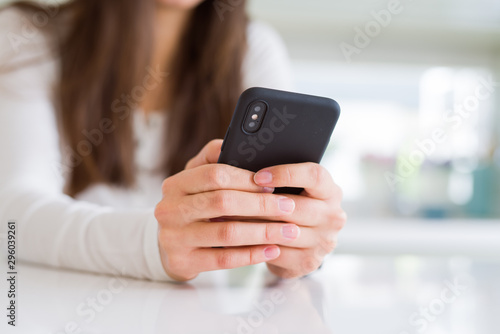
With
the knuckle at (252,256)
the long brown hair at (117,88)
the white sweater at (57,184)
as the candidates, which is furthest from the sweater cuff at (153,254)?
the long brown hair at (117,88)

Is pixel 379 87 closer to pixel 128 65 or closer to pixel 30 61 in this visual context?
pixel 128 65

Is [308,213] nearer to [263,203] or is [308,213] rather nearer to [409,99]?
[263,203]

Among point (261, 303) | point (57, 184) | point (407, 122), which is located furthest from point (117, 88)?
point (407, 122)

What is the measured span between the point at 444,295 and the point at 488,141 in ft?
8.41

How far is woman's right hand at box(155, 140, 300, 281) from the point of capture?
1.48 ft

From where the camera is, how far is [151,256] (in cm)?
52

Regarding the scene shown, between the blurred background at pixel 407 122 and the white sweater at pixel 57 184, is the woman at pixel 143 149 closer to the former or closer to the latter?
the white sweater at pixel 57 184

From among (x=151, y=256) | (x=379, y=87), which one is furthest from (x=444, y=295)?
(x=379, y=87)

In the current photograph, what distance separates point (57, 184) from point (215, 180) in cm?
47

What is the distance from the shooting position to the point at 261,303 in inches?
18.4

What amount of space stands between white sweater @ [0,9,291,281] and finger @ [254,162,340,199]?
0.16 meters

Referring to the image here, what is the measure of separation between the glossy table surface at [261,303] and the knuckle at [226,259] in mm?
37

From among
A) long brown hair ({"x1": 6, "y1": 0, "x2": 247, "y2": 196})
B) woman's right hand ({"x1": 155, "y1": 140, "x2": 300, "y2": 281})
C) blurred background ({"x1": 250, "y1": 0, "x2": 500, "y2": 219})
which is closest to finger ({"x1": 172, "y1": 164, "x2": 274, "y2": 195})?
woman's right hand ({"x1": 155, "y1": 140, "x2": 300, "y2": 281})

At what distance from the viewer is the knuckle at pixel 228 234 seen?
462 millimetres
